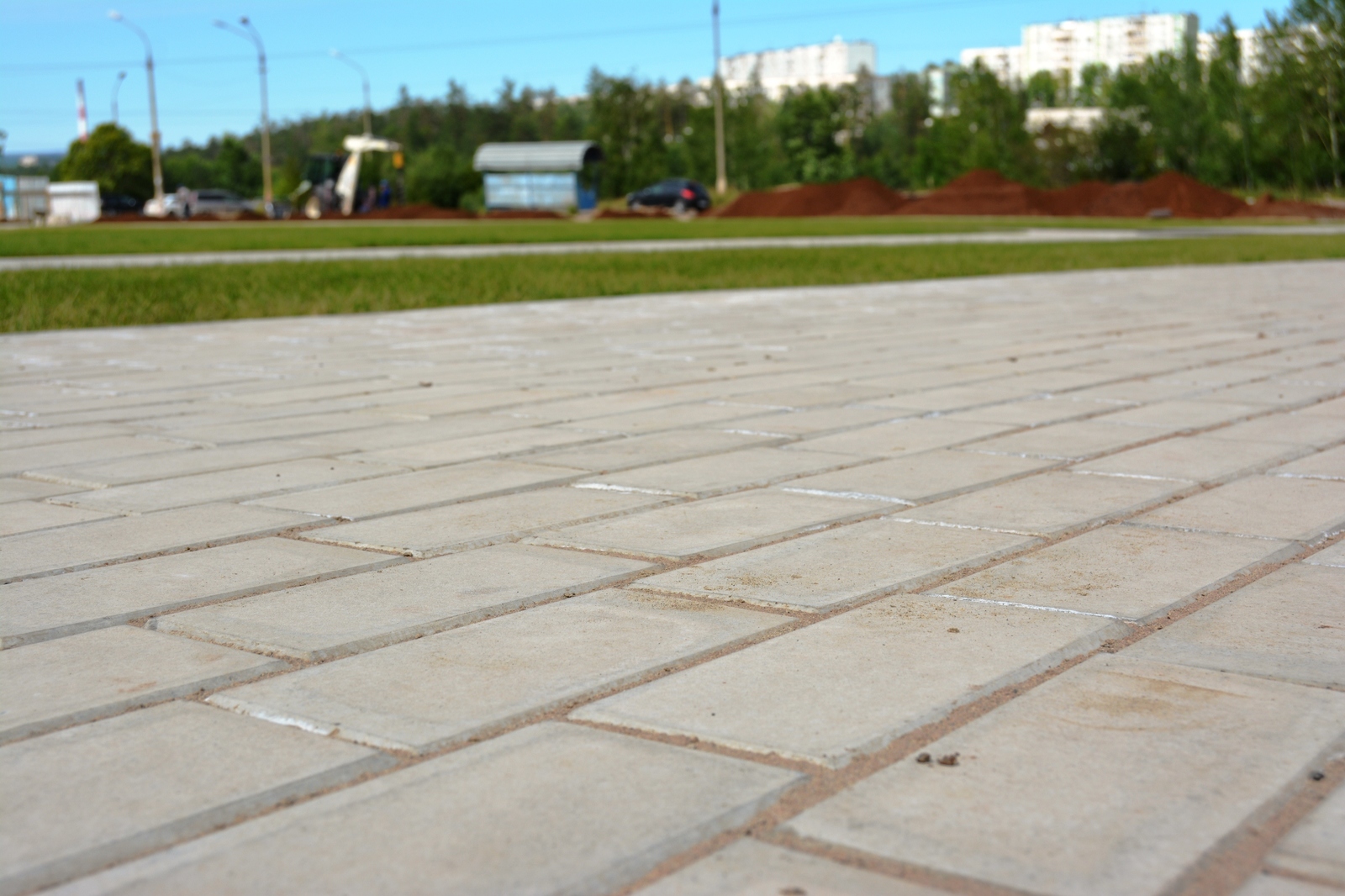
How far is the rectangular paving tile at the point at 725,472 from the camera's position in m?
4.27

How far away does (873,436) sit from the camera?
5.15 meters

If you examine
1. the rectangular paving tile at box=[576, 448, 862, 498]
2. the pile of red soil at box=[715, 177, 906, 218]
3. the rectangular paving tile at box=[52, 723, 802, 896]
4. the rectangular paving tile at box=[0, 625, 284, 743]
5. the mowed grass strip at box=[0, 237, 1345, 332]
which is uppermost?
the pile of red soil at box=[715, 177, 906, 218]

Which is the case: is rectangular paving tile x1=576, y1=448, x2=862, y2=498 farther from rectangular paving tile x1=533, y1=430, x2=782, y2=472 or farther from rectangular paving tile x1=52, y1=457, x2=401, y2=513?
rectangular paving tile x1=52, y1=457, x2=401, y2=513

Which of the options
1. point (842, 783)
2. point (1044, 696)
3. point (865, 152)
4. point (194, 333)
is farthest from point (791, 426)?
point (865, 152)

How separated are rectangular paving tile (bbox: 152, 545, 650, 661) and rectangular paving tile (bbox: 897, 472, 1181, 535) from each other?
105cm

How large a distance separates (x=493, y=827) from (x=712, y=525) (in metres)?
1.91

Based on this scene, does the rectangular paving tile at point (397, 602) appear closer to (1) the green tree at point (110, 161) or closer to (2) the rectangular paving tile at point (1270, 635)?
(2) the rectangular paving tile at point (1270, 635)

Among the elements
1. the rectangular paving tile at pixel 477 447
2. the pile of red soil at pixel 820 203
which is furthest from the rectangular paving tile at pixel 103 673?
the pile of red soil at pixel 820 203

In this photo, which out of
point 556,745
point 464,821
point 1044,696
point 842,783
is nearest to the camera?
point 464,821

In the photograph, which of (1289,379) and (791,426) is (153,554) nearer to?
(791,426)

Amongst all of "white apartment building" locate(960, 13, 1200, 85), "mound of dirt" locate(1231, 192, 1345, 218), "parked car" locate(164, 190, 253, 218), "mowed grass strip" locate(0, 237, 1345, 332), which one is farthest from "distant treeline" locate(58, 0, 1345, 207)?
"white apartment building" locate(960, 13, 1200, 85)

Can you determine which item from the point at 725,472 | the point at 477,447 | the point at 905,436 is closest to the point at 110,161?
the point at 477,447

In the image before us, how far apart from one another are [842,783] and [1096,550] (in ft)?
5.43

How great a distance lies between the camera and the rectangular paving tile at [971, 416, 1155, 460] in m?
4.81
